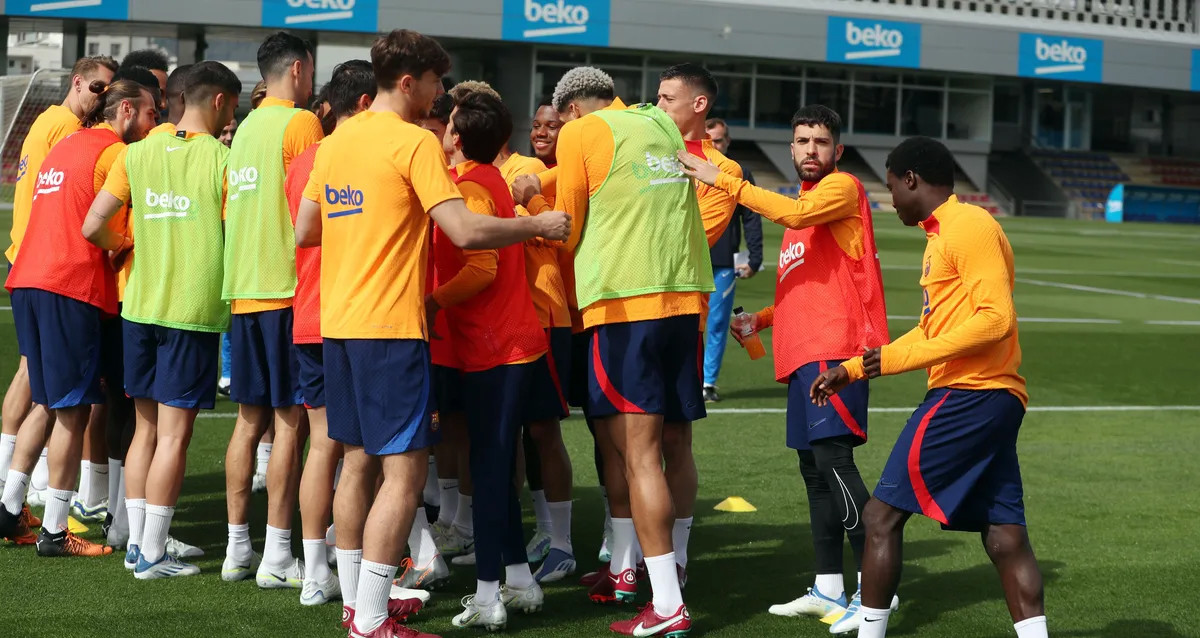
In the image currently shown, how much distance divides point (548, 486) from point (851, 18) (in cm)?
4927

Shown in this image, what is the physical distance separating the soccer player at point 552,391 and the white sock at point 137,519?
1866 mm

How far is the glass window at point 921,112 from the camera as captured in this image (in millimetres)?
56375

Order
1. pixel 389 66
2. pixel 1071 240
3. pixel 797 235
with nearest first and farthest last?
pixel 389 66 < pixel 797 235 < pixel 1071 240

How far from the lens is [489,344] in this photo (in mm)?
5422

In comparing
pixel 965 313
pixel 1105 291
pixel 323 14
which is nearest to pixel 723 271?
pixel 965 313

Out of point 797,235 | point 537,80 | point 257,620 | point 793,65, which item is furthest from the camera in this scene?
point 793,65

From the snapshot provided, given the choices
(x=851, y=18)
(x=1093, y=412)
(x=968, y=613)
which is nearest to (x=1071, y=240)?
(x=851, y=18)

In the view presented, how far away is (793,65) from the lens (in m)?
54.6

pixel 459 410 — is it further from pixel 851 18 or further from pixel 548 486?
pixel 851 18

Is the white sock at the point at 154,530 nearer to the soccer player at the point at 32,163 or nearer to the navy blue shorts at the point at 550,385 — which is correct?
the soccer player at the point at 32,163

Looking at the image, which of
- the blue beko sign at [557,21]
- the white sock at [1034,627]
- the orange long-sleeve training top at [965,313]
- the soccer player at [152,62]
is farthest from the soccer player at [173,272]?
the blue beko sign at [557,21]

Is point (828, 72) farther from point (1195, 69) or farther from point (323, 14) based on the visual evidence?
point (323, 14)

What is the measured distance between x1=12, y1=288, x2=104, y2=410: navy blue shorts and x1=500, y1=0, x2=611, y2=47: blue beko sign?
4265 centimetres

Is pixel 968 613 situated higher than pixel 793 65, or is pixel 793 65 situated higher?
pixel 793 65
